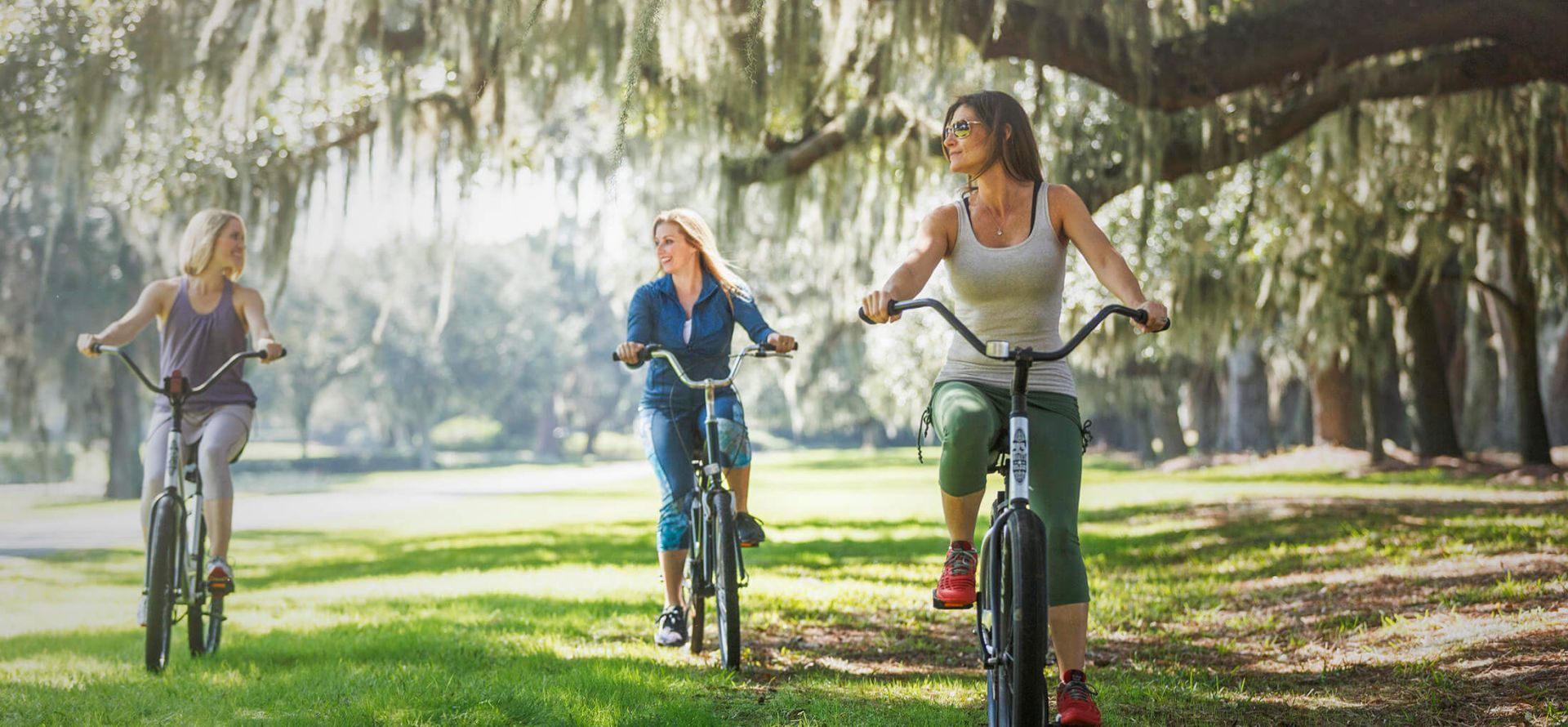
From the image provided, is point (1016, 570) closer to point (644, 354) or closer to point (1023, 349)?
point (1023, 349)

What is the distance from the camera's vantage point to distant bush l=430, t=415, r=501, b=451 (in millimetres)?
78625

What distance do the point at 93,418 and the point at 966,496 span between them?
26099 mm

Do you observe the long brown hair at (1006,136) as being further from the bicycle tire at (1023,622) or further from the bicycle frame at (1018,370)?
the bicycle tire at (1023,622)

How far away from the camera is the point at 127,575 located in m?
12.0

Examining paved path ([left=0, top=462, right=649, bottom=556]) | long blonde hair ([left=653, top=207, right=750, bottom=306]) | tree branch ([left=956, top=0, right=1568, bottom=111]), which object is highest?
tree branch ([left=956, top=0, right=1568, bottom=111])

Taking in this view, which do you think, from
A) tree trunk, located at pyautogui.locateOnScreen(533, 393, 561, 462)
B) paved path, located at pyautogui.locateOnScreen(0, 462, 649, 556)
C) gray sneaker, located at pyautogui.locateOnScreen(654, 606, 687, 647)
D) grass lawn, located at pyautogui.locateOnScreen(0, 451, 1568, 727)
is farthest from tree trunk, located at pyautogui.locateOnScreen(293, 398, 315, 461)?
gray sneaker, located at pyautogui.locateOnScreen(654, 606, 687, 647)

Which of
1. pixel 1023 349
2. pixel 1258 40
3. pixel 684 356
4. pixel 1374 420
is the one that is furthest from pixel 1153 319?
pixel 1374 420

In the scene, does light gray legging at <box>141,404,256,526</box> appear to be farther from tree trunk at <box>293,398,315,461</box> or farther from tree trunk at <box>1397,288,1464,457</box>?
tree trunk at <box>293,398,315,461</box>

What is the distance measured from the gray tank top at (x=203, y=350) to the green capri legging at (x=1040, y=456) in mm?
3234

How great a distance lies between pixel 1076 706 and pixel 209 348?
Result: 391cm

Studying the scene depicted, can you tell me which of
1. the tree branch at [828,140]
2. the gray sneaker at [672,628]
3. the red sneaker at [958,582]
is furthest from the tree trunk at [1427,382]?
the red sneaker at [958,582]

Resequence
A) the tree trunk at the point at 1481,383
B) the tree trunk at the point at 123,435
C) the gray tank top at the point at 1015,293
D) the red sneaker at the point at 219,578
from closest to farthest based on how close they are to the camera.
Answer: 1. the gray tank top at the point at 1015,293
2. the red sneaker at the point at 219,578
3. the tree trunk at the point at 1481,383
4. the tree trunk at the point at 123,435

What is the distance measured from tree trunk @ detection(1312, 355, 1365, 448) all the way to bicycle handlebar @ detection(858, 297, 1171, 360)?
24.0m

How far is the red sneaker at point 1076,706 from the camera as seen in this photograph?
11.0 ft
